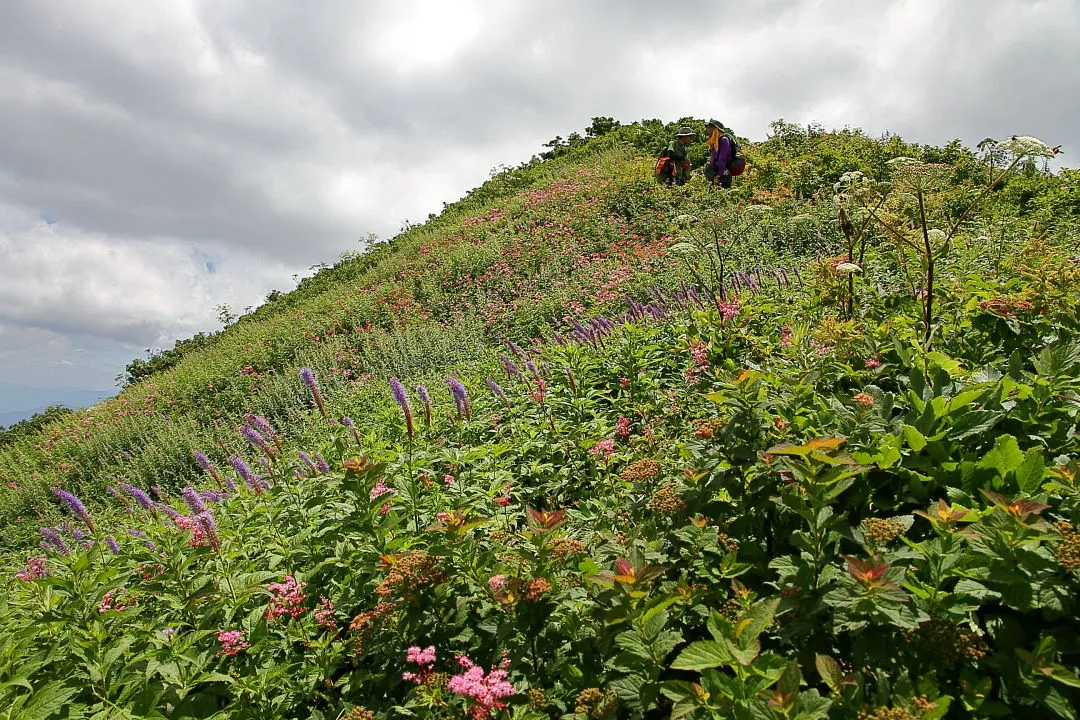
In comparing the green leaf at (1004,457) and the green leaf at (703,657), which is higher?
the green leaf at (1004,457)

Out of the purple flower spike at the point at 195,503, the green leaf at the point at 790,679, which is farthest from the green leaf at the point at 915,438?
the purple flower spike at the point at 195,503

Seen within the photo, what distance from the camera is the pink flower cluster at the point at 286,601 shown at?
2.25 m

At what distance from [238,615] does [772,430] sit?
2.51 m

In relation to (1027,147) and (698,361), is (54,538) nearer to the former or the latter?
(698,361)

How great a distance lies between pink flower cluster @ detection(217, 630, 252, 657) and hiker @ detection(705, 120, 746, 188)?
56.4ft

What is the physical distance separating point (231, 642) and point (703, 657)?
73.2 inches

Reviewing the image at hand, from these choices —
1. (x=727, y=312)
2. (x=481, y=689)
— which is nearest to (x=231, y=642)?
(x=481, y=689)

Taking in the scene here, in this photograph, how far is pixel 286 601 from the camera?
2.22m

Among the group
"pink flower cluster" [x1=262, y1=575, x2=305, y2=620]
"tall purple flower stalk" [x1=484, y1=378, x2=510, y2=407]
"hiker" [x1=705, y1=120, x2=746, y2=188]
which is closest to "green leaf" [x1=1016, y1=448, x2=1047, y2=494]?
"pink flower cluster" [x1=262, y1=575, x2=305, y2=620]

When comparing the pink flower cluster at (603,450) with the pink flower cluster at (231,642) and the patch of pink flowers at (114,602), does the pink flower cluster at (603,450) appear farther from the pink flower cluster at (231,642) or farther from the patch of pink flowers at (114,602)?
the patch of pink flowers at (114,602)

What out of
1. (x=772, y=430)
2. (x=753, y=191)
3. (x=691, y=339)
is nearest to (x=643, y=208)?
(x=753, y=191)

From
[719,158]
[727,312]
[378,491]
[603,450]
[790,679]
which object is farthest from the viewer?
[719,158]

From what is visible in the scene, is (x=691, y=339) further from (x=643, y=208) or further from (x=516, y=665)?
(x=643, y=208)

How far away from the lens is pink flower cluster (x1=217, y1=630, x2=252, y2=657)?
6.85 ft
